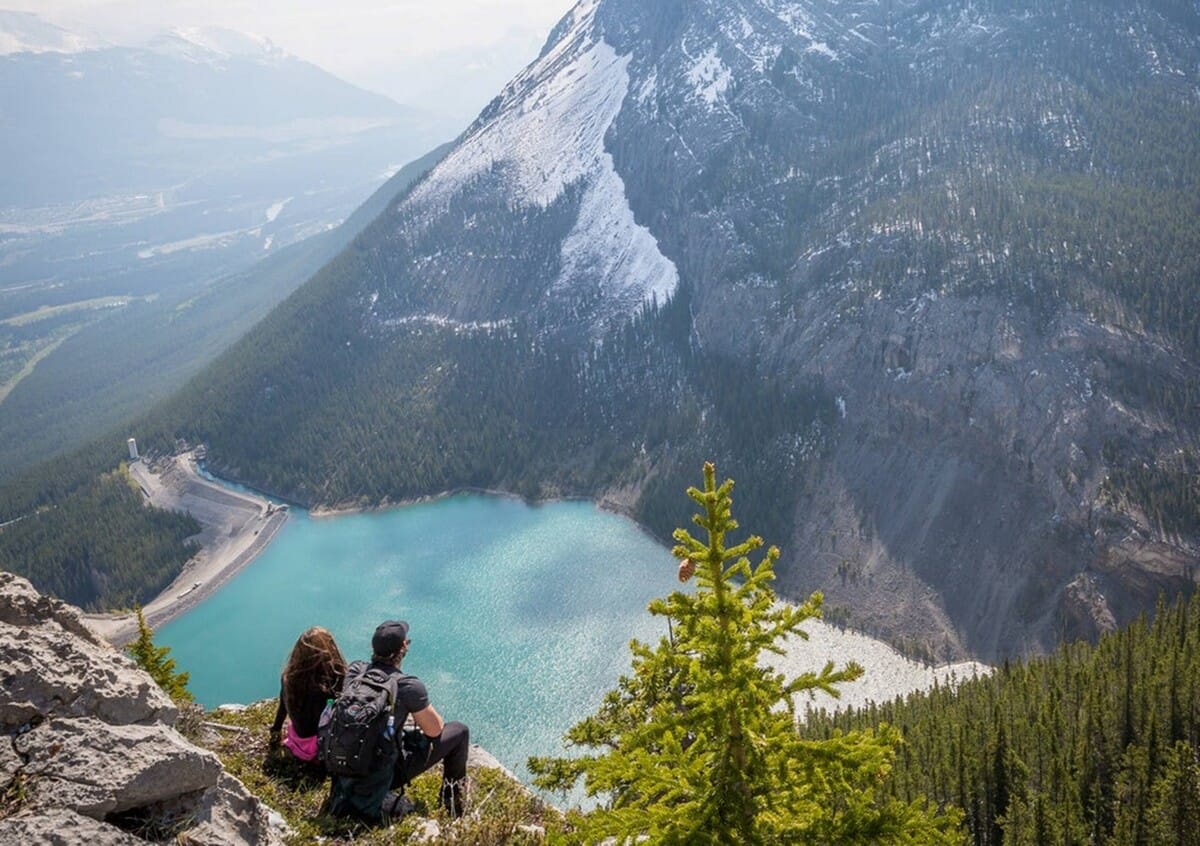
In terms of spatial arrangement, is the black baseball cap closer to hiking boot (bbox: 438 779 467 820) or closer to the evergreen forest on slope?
hiking boot (bbox: 438 779 467 820)

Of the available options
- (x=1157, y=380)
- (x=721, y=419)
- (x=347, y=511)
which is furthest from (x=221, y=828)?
(x=347, y=511)

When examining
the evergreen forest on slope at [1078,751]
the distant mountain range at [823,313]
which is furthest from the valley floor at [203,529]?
the evergreen forest on slope at [1078,751]

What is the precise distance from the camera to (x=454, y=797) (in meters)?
13.0

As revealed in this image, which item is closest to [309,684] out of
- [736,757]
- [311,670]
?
[311,670]

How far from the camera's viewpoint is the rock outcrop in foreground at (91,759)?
25.0ft

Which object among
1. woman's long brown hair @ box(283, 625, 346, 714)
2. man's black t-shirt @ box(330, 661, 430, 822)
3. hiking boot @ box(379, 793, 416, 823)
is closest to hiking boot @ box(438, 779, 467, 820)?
hiking boot @ box(379, 793, 416, 823)

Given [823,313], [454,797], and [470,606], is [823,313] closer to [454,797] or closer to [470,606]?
[470,606]

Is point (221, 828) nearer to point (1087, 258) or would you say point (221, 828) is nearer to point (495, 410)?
point (1087, 258)

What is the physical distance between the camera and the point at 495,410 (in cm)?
12925

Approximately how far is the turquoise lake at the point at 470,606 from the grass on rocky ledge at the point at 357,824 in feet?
150

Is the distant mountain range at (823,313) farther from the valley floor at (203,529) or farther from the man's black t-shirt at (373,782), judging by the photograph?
the man's black t-shirt at (373,782)

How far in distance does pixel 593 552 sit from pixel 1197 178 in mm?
75766

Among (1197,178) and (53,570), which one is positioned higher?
(1197,178)

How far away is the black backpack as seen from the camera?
36.0 feet
